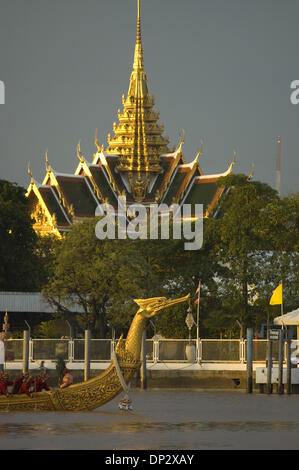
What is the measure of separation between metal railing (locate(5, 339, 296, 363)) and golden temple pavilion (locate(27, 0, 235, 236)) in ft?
164

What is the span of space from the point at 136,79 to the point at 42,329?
53239mm

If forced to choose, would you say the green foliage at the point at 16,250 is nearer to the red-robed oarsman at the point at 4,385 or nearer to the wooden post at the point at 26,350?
the wooden post at the point at 26,350

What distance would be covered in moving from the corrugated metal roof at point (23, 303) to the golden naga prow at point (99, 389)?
2353cm

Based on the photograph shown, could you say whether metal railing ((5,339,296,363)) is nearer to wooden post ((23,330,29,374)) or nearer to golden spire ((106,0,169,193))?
wooden post ((23,330,29,374))

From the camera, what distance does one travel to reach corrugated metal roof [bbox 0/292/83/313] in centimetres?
6169

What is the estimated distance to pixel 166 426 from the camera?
3547 centimetres

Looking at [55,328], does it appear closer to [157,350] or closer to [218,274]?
[218,274]

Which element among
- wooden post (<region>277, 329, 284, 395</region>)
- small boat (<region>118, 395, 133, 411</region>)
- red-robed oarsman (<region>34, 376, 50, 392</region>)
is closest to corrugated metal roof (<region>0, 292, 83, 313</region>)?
wooden post (<region>277, 329, 284, 395</region>)

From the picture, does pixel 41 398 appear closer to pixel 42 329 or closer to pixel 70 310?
pixel 70 310

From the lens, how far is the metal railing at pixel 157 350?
48.0 m

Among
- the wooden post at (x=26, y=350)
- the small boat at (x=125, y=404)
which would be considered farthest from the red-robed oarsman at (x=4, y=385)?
the wooden post at (x=26, y=350)

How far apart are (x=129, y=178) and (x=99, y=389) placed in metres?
73.3

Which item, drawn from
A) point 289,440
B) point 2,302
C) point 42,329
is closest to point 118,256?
point 2,302

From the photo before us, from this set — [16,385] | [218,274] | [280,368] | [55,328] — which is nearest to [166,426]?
[16,385]
